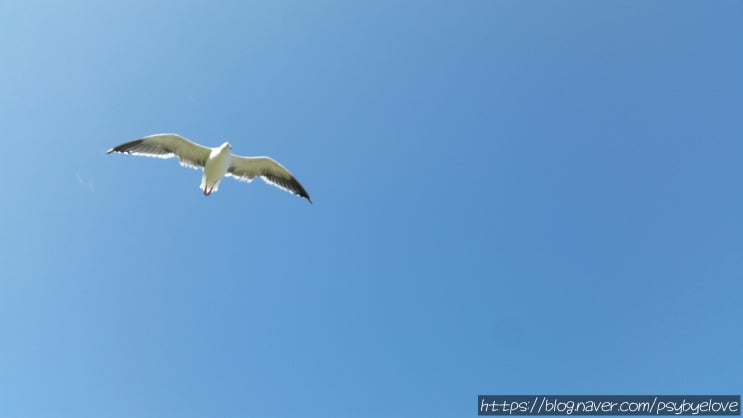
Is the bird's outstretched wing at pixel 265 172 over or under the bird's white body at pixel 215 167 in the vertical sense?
over

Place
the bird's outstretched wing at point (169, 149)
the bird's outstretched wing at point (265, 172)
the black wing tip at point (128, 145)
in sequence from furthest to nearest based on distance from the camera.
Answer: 1. the bird's outstretched wing at point (265, 172)
2. the bird's outstretched wing at point (169, 149)
3. the black wing tip at point (128, 145)

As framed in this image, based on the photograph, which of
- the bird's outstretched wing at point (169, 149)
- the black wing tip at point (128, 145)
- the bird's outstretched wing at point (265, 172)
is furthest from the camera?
the bird's outstretched wing at point (265, 172)

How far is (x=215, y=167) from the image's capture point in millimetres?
18875

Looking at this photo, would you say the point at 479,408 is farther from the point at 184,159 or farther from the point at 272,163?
the point at 184,159

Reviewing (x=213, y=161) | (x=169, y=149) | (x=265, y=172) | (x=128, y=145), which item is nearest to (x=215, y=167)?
(x=213, y=161)

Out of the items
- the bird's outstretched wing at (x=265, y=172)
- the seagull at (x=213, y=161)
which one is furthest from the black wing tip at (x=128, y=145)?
the bird's outstretched wing at (x=265, y=172)

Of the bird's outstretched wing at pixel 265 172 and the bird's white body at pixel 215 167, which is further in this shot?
the bird's outstretched wing at pixel 265 172

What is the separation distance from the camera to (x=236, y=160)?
64.3 ft

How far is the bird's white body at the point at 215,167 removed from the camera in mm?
18625

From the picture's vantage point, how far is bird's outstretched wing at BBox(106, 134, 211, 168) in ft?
60.8

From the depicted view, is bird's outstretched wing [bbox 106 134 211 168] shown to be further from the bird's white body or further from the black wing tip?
the bird's white body

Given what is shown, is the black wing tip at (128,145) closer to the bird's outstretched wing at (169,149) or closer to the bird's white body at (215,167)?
the bird's outstretched wing at (169,149)

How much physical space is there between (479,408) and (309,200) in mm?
Result: 12982

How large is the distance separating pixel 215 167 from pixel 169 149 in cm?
192
